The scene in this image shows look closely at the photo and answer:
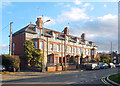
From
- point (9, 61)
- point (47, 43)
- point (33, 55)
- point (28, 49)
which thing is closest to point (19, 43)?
point (28, 49)

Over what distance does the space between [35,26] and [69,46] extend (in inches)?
538

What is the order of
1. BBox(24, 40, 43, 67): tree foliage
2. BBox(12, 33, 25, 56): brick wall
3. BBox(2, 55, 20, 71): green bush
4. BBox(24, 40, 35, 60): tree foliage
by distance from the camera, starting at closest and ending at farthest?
BBox(2, 55, 20, 71): green bush < BBox(24, 40, 35, 60): tree foliage < BBox(24, 40, 43, 67): tree foliage < BBox(12, 33, 25, 56): brick wall

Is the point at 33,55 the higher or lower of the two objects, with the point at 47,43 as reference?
lower

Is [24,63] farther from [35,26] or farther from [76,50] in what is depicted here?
[76,50]

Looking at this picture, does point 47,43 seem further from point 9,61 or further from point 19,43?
point 9,61

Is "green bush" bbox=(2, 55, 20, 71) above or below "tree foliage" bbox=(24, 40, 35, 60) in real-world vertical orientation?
below

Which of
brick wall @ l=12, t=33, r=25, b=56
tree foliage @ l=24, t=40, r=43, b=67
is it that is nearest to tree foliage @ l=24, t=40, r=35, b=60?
tree foliage @ l=24, t=40, r=43, b=67

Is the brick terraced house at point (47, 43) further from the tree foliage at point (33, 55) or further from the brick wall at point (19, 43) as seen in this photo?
the tree foliage at point (33, 55)

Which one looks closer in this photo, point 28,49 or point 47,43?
point 28,49

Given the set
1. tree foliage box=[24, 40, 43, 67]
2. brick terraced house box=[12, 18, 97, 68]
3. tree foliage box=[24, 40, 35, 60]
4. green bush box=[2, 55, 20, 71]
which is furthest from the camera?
brick terraced house box=[12, 18, 97, 68]

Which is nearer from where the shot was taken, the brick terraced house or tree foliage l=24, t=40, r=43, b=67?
tree foliage l=24, t=40, r=43, b=67

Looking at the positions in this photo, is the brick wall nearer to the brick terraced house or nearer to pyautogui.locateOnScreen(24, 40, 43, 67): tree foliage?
the brick terraced house

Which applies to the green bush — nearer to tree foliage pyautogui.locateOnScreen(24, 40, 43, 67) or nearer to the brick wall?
tree foliage pyautogui.locateOnScreen(24, 40, 43, 67)

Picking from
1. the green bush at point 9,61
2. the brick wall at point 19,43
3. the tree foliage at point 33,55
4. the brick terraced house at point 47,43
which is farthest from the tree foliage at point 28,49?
the green bush at point 9,61
